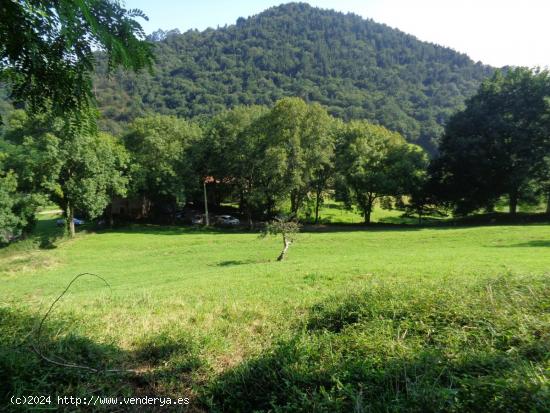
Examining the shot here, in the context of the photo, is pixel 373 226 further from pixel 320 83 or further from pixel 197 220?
pixel 320 83

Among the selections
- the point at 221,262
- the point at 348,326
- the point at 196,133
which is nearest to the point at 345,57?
the point at 196,133

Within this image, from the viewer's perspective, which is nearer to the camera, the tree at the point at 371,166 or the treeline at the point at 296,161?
the treeline at the point at 296,161

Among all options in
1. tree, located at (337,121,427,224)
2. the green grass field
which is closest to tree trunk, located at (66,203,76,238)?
tree, located at (337,121,427,224)

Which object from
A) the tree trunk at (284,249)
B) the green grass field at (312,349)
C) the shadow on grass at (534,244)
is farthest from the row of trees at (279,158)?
the green grass field at (312,349)

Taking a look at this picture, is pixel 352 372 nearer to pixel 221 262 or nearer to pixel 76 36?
pixel 76 36

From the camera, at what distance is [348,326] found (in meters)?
5.37

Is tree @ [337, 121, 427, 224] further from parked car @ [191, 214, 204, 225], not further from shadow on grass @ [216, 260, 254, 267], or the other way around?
shadow on grass @ [216, 260, 254, 267]

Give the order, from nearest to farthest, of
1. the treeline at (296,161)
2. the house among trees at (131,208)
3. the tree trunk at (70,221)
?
the treeline at (296,161)
the tree trunk at (70,221)
the house among trees at (131,208)

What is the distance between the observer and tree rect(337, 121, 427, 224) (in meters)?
41.7

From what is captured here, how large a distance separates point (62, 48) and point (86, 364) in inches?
155

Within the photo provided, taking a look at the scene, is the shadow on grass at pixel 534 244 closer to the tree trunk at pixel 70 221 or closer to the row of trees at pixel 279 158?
the row of trees at pixel 279 158

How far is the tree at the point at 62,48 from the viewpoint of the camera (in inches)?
123

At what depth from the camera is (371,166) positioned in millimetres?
43250

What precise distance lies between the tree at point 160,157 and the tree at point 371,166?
21309mm
